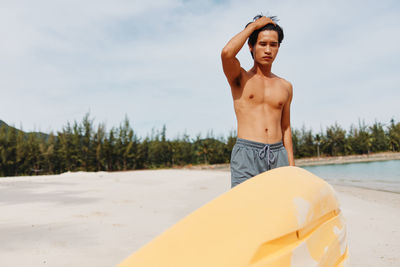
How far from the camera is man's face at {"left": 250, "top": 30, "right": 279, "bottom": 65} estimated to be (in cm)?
179

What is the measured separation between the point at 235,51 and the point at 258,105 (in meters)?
0.41

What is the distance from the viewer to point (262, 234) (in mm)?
941

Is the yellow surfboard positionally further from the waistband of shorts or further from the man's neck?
the man's neck

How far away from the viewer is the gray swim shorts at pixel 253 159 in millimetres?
1721

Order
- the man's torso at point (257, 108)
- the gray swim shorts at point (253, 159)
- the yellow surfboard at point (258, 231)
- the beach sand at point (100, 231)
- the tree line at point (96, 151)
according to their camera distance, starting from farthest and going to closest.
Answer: the tree line at point (96, 151), the beach sand at point (100, 231), the man's torso at point (257, 108), the gray swim shorts at point (253, 159), the yellow surfboard at point (258, 231)

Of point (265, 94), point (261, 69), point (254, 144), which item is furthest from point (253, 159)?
point (261, 69)

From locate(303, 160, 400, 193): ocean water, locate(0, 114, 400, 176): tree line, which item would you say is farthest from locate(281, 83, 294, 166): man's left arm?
locate(0, 114, 400, 176): tree line

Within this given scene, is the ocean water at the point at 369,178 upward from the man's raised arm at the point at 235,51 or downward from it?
downward

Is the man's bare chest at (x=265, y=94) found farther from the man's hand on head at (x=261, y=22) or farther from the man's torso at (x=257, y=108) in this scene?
the man's hand on head at (x=261, y=22)

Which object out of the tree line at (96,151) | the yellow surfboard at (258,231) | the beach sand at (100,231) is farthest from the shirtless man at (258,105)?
the tree line at (96,151)

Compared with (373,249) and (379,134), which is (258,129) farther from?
(379,134)

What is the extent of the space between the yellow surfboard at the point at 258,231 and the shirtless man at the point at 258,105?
43 centimetres

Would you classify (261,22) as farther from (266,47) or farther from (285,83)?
(285,83)

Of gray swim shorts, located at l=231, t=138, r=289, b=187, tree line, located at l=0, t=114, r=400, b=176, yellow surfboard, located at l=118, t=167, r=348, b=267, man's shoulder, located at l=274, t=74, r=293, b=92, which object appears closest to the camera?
yellow surfboard, located at l=118, t=167, r=348, b=267
